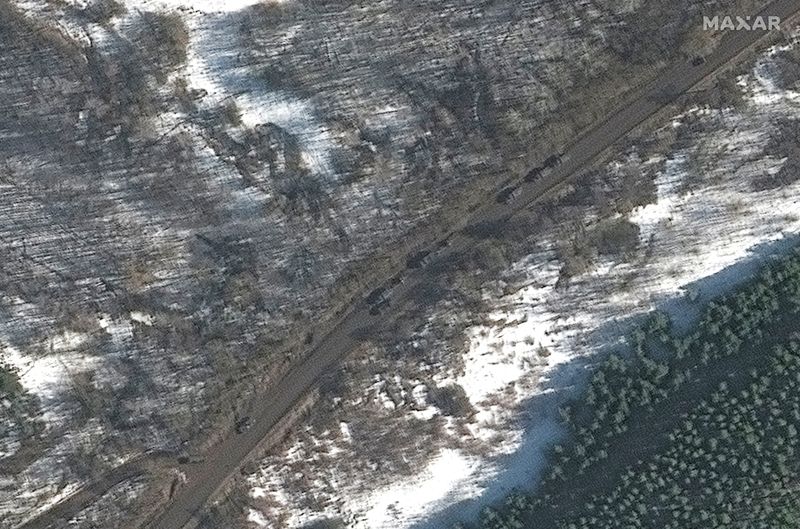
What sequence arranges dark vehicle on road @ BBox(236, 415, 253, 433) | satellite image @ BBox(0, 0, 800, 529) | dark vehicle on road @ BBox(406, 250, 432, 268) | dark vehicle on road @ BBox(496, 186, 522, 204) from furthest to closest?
dark vehicle on road @ BBox(406, 250, 432, 268), dark vehicle on road @ BBox(496, 186, 522, 204), dark vehicle on road @ BBox(236, 415, 253, 433), satellite image @ BBox(0, 0, 800, 529)

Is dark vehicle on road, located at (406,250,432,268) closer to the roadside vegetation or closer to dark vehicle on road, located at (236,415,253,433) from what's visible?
the roadside vegetation

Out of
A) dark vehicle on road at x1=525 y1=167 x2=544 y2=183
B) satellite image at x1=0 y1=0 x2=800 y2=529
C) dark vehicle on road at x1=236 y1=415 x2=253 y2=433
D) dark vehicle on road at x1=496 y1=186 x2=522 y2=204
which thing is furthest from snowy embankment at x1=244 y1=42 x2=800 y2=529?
dark vehicle on road at x1=525 y1=167 x2=544 y2=183

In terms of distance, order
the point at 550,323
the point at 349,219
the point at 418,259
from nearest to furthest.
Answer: the point at 550,323, the point at 349,219, the point at 418,259

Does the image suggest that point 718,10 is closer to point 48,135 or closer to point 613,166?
point 613,166

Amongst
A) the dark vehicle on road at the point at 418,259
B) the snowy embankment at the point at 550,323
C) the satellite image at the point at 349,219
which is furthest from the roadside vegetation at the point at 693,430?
the dark vehicle on road at the point at 418,259

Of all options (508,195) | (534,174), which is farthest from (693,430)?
(534,174)

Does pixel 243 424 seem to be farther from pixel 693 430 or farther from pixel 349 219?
pixel 693 430

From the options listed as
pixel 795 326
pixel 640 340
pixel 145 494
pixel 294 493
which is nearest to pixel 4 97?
pixel 145 494
